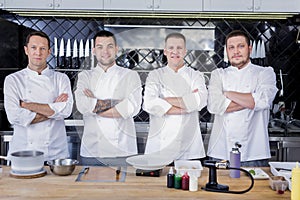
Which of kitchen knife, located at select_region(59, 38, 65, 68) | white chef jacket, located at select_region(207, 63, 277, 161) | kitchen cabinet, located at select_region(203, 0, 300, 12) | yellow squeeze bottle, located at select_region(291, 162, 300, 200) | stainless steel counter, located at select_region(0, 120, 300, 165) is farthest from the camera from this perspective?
kitchen knife, located at select_region(59, 38, 65, 68)

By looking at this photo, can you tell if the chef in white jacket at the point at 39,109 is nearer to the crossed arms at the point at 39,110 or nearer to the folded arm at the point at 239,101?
the crossed arms at the point at 39,110

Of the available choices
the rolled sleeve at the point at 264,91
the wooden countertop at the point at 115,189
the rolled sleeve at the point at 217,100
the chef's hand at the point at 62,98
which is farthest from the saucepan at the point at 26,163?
the rolled sleeve at the point at 264,91

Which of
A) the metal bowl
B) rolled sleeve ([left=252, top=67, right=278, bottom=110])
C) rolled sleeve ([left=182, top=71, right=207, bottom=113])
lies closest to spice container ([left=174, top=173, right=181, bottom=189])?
the metal bowl

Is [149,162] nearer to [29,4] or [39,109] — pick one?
[39,109]

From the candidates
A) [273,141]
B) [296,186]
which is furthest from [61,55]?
[296,186]

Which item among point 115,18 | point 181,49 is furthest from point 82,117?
point 115,18

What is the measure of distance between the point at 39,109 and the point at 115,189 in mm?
1217

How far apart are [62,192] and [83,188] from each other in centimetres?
10

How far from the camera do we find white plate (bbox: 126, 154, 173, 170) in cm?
192

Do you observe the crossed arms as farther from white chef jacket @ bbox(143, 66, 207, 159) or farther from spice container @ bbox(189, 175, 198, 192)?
spice container @ bbox(189, 175, 198, 192)

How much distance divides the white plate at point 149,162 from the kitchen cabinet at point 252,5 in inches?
64.5

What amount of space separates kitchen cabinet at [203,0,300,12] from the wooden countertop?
1.78 metres

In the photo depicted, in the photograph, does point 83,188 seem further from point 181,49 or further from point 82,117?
point 181,49

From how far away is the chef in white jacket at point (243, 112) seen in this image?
9.30 ft
